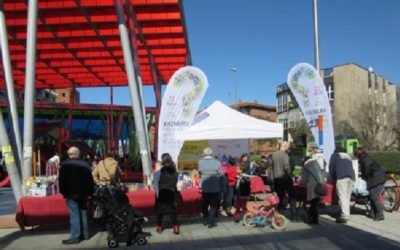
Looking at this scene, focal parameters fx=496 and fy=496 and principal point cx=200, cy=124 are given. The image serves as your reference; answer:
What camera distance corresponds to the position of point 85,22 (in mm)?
19047

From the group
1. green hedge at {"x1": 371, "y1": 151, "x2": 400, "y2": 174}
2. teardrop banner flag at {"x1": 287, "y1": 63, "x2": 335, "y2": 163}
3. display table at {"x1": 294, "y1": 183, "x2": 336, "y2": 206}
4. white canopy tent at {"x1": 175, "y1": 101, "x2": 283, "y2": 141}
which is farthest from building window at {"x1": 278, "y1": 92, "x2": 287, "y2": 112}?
display table at {"x1": 294, "y1": 183, "x2": 336, "y2": 206}

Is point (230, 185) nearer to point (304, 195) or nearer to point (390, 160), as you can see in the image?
point (304, 195)

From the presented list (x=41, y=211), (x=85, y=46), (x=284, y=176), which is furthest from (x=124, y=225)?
(x=85, y=46)

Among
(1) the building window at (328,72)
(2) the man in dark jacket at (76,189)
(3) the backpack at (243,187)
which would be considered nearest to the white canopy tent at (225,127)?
(3) the backpack at (243,187)

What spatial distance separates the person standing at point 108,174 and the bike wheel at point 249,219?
277 cm

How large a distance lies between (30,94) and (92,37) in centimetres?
907

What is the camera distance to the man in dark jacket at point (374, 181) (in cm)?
1102

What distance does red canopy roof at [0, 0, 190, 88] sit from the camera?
18.1 meters

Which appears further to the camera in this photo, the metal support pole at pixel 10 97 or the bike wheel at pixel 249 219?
the metal support pole at pixel 10 97

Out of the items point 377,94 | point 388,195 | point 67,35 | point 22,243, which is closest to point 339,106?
point 377,94

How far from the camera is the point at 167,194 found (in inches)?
387

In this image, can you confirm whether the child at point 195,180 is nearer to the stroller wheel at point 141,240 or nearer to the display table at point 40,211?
the display table at point 40,211

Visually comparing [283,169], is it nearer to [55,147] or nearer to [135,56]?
[135,56]

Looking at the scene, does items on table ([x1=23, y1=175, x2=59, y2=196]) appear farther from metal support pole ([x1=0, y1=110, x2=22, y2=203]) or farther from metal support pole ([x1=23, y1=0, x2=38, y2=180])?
metal support pole ([x1=23, y1=0, x2=38, y2=180])
